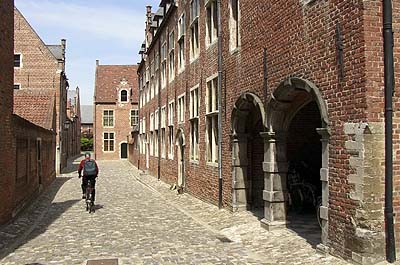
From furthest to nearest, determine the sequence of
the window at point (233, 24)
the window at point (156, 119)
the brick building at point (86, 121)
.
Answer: the brick building at point (86, 121), the window at point (156, 119), the window at point (233, 24)

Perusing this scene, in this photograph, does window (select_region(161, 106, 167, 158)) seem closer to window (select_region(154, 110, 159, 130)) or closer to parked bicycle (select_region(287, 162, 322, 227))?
window (select_region(154, 110, 159, 130))

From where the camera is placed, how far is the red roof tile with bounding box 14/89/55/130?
2705 centimetres

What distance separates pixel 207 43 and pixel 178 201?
19.1 feet

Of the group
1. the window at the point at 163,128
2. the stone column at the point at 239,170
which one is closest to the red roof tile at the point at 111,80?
the window at the point at 163,128

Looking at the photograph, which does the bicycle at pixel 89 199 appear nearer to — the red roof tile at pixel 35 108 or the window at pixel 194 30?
the window at pixel 194 30

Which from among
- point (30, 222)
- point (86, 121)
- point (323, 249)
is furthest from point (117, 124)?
point (323, 249)

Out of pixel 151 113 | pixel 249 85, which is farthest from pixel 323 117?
pixel 151 113

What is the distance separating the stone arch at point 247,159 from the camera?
1228 cm

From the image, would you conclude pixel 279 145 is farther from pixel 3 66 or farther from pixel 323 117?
pixel 3 66

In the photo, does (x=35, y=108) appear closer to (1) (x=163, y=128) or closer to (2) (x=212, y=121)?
(1) (x=163, y=128)

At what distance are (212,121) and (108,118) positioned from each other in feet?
149

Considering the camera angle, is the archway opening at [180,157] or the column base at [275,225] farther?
the archway opening at [180,157]

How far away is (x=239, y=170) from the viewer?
12344mm

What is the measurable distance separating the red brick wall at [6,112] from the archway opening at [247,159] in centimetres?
592
